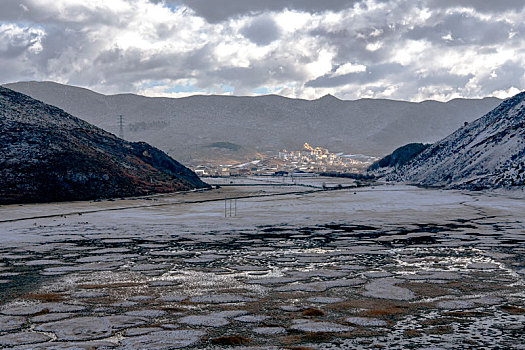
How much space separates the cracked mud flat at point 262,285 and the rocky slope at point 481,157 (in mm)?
27913

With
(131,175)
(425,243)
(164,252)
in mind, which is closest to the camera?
(164,252)

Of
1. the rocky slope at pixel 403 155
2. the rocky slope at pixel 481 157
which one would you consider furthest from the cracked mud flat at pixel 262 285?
the rocky slope at pixel 403 155

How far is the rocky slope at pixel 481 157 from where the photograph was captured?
163 feet

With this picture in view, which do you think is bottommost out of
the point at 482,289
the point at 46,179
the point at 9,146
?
the point at 482,289

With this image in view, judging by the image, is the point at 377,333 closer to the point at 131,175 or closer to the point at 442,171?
the point at 131,175

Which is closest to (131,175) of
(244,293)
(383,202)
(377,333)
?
(383,202)

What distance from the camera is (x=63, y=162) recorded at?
4125 centimetres

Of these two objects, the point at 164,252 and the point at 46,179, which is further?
the point at 46,179

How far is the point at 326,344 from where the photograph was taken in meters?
7.89

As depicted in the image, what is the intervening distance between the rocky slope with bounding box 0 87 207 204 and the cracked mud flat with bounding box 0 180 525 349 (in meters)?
14.7

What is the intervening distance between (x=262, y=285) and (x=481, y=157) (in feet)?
168

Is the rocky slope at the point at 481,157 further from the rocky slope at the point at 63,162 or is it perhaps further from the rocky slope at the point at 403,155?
the rocky slope at the point at 63,162

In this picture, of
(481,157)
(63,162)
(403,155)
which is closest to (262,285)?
(63,162)

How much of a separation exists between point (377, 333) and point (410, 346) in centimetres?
75
